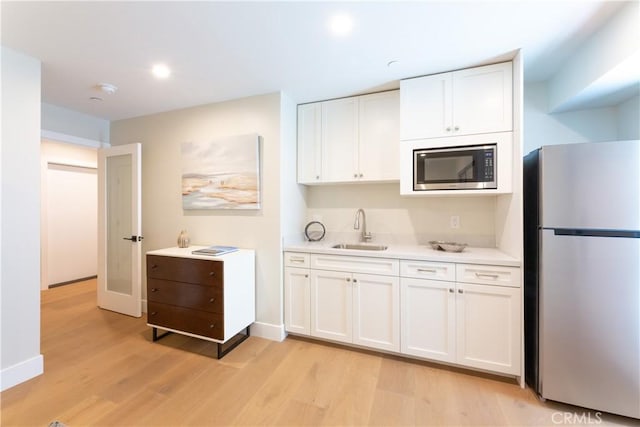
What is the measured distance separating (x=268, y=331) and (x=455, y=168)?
88.5 inches

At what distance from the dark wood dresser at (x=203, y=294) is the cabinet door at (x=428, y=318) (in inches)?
55.8

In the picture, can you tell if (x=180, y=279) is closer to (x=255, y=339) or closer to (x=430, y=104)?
(x=255, y=339)

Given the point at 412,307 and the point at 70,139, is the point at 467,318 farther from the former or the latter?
the point at 70,139

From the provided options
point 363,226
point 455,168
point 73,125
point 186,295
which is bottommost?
point 186,295

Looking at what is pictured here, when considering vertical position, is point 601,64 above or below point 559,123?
above

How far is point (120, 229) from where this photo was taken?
10.8 feet

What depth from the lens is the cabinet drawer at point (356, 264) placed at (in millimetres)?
2242

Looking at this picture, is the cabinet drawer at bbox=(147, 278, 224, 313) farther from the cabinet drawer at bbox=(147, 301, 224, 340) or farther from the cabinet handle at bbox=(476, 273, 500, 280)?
the cabinet handle at bbox=(476, 273, 500, 280)

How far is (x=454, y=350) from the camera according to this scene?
6.79 feet

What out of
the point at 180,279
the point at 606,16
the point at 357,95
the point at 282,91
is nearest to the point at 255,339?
the point at 180,279

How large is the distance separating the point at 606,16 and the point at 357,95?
5.60 feet

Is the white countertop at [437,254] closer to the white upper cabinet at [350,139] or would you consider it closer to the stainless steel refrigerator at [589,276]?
the stainless steel refrigerator at [589,276]

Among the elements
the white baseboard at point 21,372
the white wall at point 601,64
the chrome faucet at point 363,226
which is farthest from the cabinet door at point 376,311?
the white baseboard at point 21,372

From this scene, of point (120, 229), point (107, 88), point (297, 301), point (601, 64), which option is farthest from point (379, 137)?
point (120, 229)
